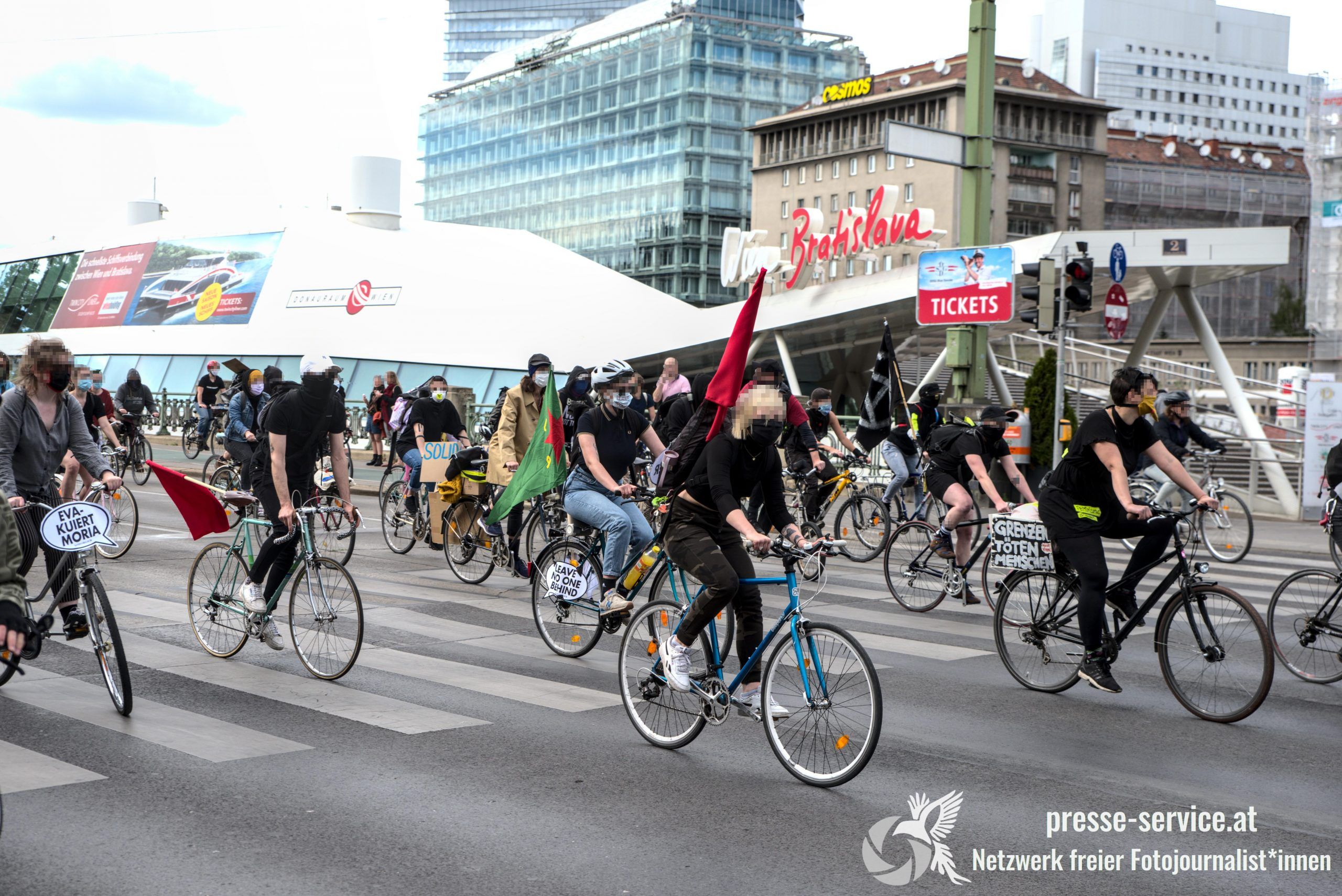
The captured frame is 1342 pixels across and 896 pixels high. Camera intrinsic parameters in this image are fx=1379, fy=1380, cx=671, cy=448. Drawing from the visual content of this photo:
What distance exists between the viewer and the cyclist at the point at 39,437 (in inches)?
284

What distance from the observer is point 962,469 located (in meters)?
10.9

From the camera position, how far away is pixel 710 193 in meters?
→ 101

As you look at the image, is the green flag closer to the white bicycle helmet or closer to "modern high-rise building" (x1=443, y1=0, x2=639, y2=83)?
the white bicycle helmet

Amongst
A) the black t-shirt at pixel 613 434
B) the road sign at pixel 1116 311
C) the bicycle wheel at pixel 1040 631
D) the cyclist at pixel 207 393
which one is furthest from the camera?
the cyclist at pixel 207 393

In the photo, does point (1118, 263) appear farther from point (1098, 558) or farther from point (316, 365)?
point (316, 365)

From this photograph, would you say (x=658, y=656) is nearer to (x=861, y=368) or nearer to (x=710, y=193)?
(x=861, y=368)

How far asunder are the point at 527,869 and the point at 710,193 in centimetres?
9825

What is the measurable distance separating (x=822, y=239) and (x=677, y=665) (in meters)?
30.4

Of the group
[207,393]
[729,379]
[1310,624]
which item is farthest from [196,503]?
[207,393]

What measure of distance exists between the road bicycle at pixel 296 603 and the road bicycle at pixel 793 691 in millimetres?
1932

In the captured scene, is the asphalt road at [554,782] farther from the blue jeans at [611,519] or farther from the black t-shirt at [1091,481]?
the black t-shirt at [1091,481]

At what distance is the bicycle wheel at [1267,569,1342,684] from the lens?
793cm

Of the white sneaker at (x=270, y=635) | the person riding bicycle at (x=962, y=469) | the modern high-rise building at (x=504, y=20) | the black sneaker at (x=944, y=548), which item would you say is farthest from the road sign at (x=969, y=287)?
the modern high-rise building at (x=504, y=20)

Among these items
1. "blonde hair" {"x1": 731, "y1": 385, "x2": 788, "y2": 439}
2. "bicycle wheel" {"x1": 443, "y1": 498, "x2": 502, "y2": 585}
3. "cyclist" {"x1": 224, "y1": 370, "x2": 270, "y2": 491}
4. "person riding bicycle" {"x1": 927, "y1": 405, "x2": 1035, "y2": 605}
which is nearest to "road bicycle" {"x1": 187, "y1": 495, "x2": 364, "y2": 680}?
"blonde hair" {"x1": 731, "y1": 385, "x2": 788, "y2": 439}
